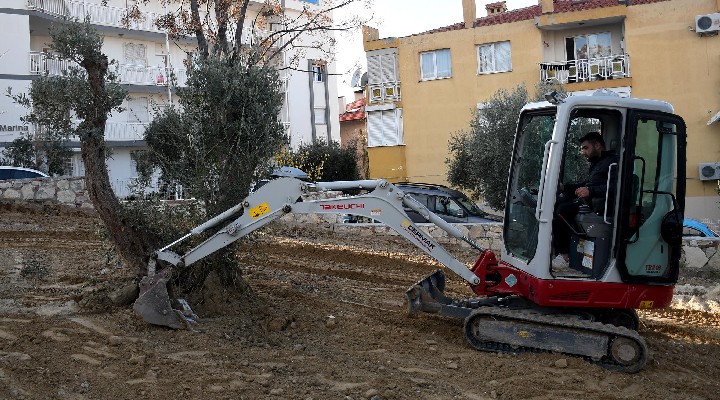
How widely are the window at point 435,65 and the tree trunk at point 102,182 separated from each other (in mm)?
22346

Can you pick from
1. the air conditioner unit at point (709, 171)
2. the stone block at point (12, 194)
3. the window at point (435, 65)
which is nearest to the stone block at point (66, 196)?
the stone block at point (12, 194)

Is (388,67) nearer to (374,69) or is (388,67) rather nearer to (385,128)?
(374,69)

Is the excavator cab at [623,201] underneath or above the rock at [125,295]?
above

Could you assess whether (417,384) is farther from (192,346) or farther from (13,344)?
(13,344)

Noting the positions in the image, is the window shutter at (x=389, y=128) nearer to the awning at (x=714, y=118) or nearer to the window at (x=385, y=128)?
the window at (x=385, y=128)

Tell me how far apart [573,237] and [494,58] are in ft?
73.6

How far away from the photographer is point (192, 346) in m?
6.95

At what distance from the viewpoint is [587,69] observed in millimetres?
27219

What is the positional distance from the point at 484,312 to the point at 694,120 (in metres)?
22.2

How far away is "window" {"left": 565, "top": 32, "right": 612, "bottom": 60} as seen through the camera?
27781 mm

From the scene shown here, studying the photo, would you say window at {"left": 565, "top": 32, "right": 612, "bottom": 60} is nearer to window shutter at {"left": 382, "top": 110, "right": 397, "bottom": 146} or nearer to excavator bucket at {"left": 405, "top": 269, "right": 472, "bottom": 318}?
window shutter at {"left": 382, "top": 110, "right": 397, "bottom": 146}

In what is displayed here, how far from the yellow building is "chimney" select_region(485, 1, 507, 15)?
3.94 m

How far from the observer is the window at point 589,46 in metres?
27.8

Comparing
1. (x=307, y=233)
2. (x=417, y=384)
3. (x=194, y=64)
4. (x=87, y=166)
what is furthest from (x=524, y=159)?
(x=307, y=233)
